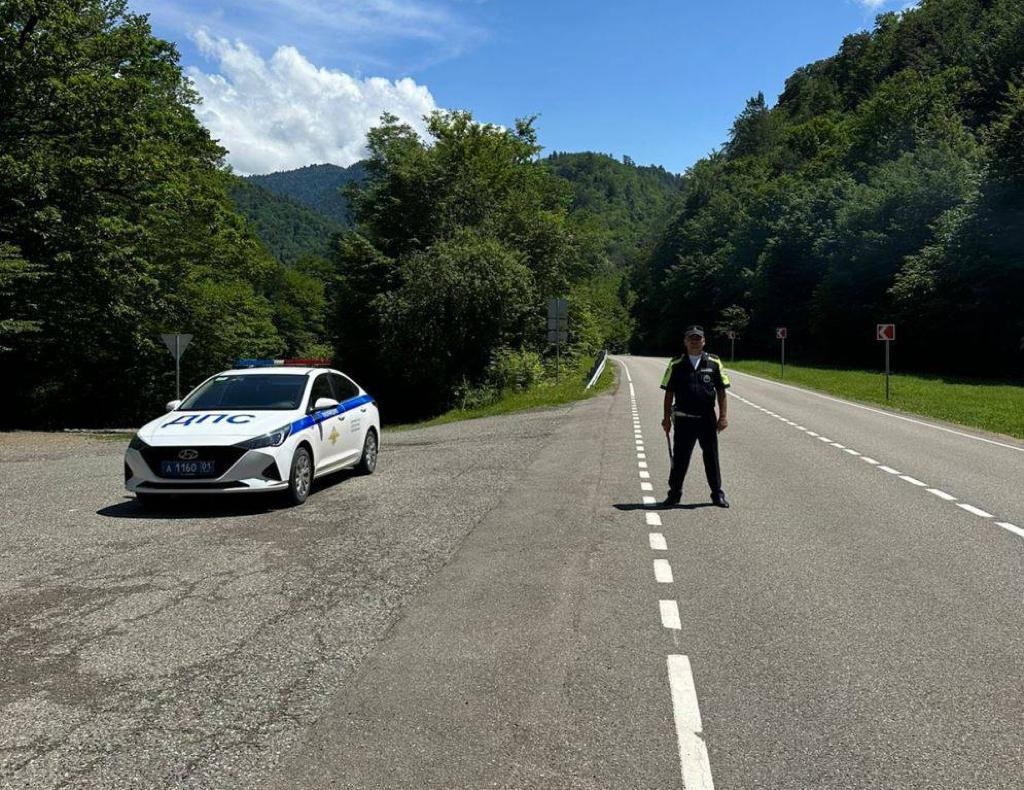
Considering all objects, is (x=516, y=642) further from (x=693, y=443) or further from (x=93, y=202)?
(x=93, y=202)

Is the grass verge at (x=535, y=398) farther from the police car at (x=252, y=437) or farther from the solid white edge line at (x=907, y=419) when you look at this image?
the police car at (x=252, y=437)

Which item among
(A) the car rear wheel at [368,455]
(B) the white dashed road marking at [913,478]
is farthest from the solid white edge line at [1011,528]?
(A) the car rear wheel at [368,455]

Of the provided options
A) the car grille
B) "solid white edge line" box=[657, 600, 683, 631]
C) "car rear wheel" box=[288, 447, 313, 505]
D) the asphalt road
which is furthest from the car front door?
"solid white edge line" box=[657, 600, 683, 631]

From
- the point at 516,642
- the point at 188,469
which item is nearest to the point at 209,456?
the point at 188,469

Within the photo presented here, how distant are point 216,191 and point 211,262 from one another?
13.5 ft

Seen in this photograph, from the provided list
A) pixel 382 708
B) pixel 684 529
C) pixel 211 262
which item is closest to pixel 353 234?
pixel 211 262

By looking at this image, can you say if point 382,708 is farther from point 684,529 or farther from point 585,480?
point 585,480

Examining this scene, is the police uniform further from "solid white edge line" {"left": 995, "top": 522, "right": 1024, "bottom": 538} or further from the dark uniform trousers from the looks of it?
"solid white edge line" {"left": 995, "top": 522, "right": 1024, "bottom": 538}

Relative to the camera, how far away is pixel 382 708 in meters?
4.07

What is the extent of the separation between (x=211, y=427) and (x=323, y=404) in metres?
1.52

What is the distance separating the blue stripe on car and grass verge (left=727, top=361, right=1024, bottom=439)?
15195 millimetres

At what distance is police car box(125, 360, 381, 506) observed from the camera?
30.9 feet

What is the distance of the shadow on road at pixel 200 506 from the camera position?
956 centimetres

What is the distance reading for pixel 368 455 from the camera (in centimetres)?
1278
